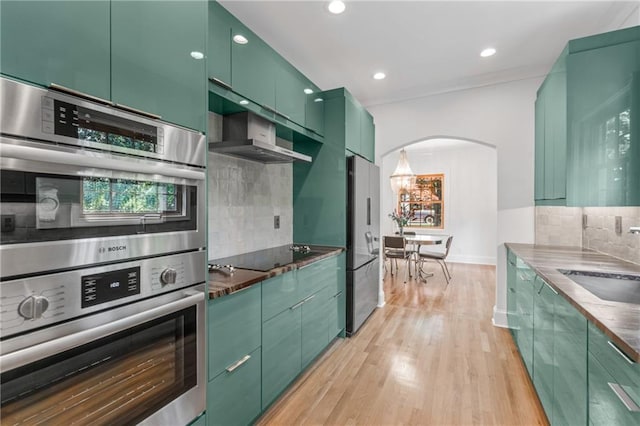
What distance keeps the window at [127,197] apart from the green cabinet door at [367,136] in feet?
8.19

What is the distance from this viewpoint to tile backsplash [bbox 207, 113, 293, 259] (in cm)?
217

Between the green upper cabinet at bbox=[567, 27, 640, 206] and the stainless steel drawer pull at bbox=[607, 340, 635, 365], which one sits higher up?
the green upper cabinet at bbox=[567, 27, 640, 206]

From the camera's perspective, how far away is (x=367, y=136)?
139 inches

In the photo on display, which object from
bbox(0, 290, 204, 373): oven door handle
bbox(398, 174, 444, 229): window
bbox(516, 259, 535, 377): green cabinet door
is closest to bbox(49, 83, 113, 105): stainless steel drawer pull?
bbox(0, 290, 204, 373): oven door handle

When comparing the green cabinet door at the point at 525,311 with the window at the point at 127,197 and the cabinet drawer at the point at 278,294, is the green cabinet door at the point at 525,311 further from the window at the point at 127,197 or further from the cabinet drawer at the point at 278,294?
the window at the point at 127,197

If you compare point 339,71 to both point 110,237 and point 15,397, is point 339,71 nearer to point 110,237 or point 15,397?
point 110,237

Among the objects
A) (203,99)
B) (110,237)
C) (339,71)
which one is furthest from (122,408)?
(339,71)

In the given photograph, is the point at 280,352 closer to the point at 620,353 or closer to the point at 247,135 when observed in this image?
the point at 247,135

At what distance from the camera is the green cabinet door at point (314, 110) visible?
264cm

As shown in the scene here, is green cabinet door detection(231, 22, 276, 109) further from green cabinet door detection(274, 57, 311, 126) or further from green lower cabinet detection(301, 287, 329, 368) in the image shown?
green lower cabinet detection(301, 287, 329, 368)

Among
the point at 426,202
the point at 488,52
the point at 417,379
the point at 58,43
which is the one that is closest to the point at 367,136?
the point at 488,52

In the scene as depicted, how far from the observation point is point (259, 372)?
5.65 ft

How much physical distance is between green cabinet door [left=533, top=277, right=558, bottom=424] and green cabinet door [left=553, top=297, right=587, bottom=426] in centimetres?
7

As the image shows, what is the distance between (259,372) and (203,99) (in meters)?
1.53
